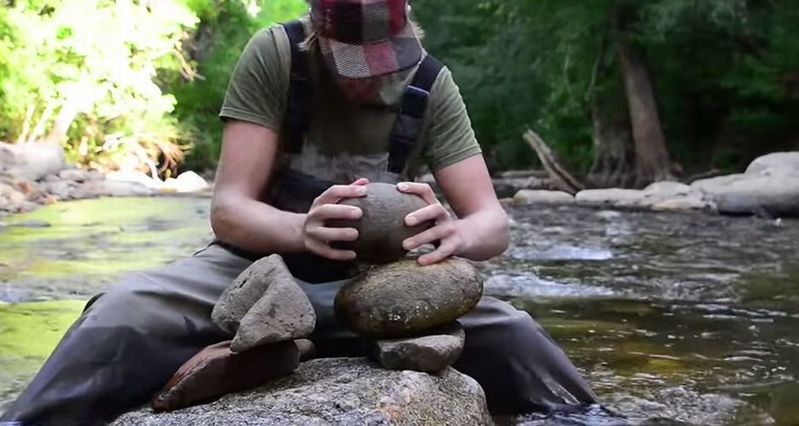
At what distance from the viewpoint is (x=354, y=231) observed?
2613 mm

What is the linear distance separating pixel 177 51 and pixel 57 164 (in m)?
7.35

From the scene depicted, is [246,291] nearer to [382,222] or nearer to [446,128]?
[382,222]

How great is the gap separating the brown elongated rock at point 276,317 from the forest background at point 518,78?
14.8 metres

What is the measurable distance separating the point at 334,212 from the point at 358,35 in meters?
0.48

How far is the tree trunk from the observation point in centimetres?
1916

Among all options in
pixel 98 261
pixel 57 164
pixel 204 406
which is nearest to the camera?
pixel 204 406

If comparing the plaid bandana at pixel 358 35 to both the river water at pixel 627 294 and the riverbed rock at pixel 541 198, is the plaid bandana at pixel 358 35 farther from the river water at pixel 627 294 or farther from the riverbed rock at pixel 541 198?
the riverbed rock at pixel 541 198

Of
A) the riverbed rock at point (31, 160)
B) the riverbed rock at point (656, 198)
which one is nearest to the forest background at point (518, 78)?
the riverbed rock at point (31, 160)

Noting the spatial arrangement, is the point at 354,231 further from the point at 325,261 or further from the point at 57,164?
the point at 57,164

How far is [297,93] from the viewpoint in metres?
2.84

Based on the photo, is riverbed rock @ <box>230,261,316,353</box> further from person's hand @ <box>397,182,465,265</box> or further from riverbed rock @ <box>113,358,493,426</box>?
→ person's hand @ <box>397,182,465,265</box>

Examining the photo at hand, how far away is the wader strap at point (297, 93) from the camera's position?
2832mm

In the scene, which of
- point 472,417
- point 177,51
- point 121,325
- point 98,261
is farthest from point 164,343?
point 177,51

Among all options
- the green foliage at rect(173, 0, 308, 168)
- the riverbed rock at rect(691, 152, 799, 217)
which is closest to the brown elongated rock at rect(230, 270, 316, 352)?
the riverbed rock at rect(691, 152, 799, 217)
